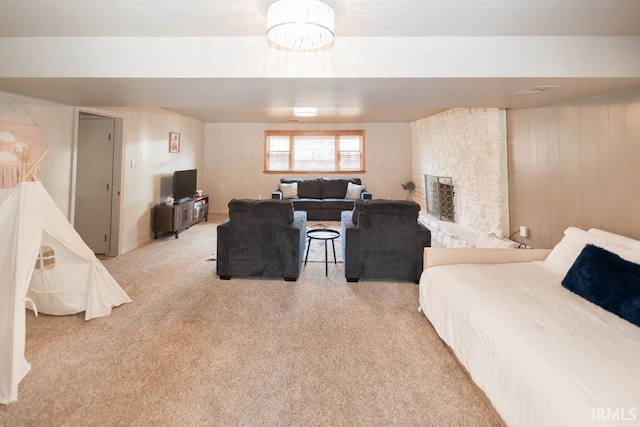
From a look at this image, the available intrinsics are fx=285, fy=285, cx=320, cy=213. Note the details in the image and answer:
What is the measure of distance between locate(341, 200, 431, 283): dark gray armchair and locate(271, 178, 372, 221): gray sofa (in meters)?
3.43

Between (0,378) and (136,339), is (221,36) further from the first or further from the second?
(0,378)

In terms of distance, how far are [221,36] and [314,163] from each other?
5660 millimetres

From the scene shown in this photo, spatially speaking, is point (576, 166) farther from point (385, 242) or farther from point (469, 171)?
point (385, 242)

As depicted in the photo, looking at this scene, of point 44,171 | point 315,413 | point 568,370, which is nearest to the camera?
point 568,370

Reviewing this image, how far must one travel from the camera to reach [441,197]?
538cm

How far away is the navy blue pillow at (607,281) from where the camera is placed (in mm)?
1575

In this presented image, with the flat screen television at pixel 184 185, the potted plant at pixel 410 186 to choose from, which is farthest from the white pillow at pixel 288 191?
the potted plant at pixel 410 186

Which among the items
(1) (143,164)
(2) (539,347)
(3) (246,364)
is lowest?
(3) (246,364)

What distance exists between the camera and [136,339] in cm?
214

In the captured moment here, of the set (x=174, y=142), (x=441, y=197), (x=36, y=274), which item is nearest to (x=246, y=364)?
(x=36, y=274)

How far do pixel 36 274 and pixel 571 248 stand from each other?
4397 mm

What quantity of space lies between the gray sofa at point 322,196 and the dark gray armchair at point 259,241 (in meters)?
3.39

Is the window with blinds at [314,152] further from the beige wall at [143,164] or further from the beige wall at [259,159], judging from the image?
the beige wall at [143,164]

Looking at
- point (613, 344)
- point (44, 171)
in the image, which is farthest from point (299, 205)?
point (613, 344)
